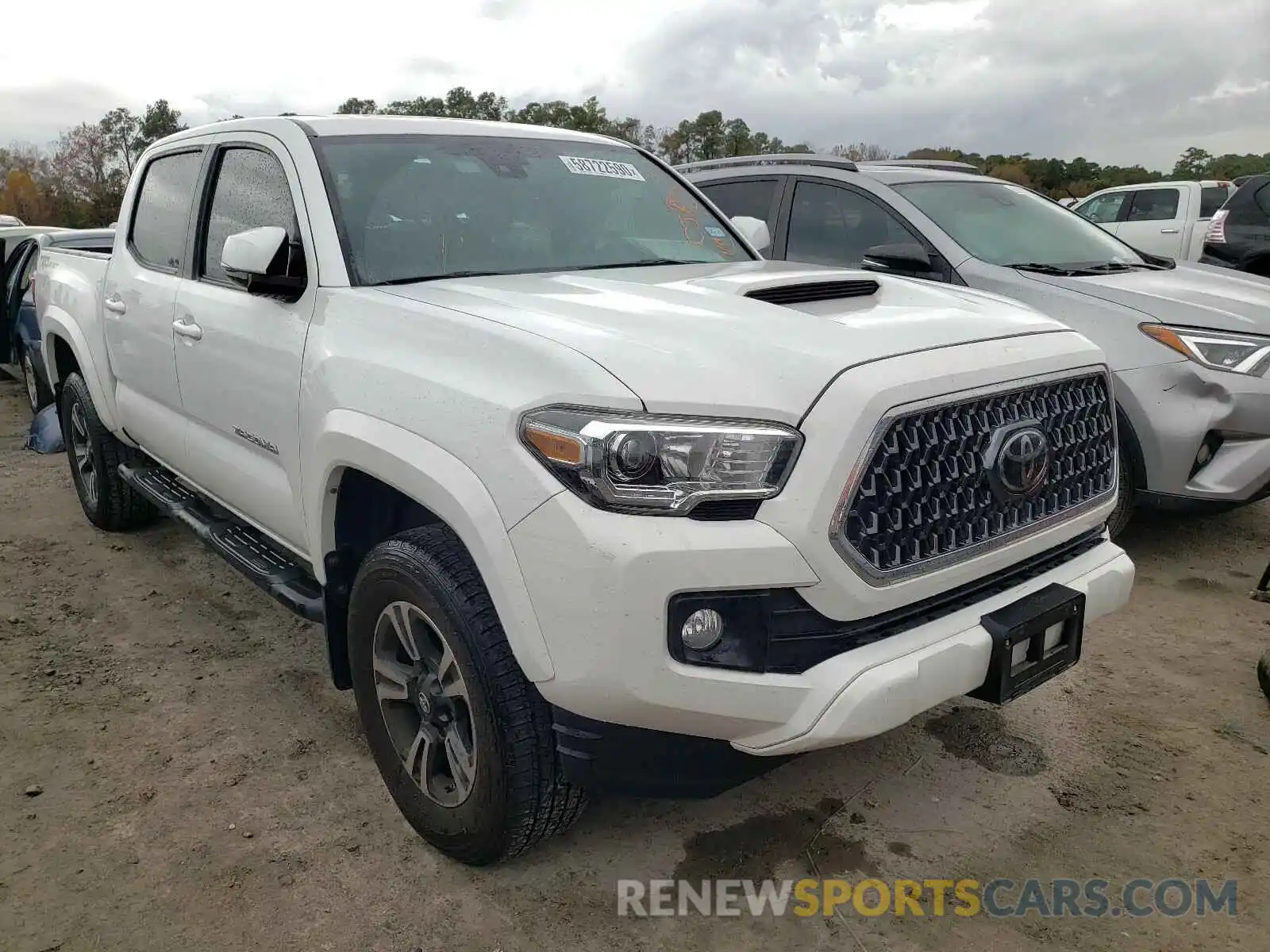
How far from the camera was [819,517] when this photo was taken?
1.99 metres

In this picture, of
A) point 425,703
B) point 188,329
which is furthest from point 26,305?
point 425,703

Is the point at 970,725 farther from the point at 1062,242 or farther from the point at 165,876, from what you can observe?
the point at 1062,242

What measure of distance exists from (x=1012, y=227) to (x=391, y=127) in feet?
11.9

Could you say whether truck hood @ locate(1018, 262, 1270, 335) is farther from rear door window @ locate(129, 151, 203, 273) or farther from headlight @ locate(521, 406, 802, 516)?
rear door window @ locate(129, 151, 203, 273)

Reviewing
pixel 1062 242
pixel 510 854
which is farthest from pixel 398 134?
pixel 1062 242

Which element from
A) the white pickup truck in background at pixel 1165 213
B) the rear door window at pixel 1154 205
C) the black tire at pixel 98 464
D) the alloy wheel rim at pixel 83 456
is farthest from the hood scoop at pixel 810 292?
the rear door window at pixel 1154 205

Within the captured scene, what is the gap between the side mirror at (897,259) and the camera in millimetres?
4977

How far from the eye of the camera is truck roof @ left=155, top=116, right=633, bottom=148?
3.25 meters

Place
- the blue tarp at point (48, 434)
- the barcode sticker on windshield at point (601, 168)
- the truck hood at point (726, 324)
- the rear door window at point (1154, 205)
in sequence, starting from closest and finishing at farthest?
the truck hood at point (726, 324) → the barcode sticker on windshield at point (601, 168) → the blue tarp at point (48, 434) → the rear door window at point (1154, 205)

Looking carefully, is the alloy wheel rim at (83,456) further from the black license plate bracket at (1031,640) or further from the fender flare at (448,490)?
the black license plate bracket at (1031,640)

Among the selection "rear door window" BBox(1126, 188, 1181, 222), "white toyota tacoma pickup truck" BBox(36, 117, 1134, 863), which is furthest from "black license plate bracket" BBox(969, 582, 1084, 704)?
"rear door window" BBox(1126, 188, 1181, 222)

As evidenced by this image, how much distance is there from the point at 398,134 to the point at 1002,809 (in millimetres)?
2789

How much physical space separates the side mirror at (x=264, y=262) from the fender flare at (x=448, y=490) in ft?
1.71

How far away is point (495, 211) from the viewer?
319 centimetres
